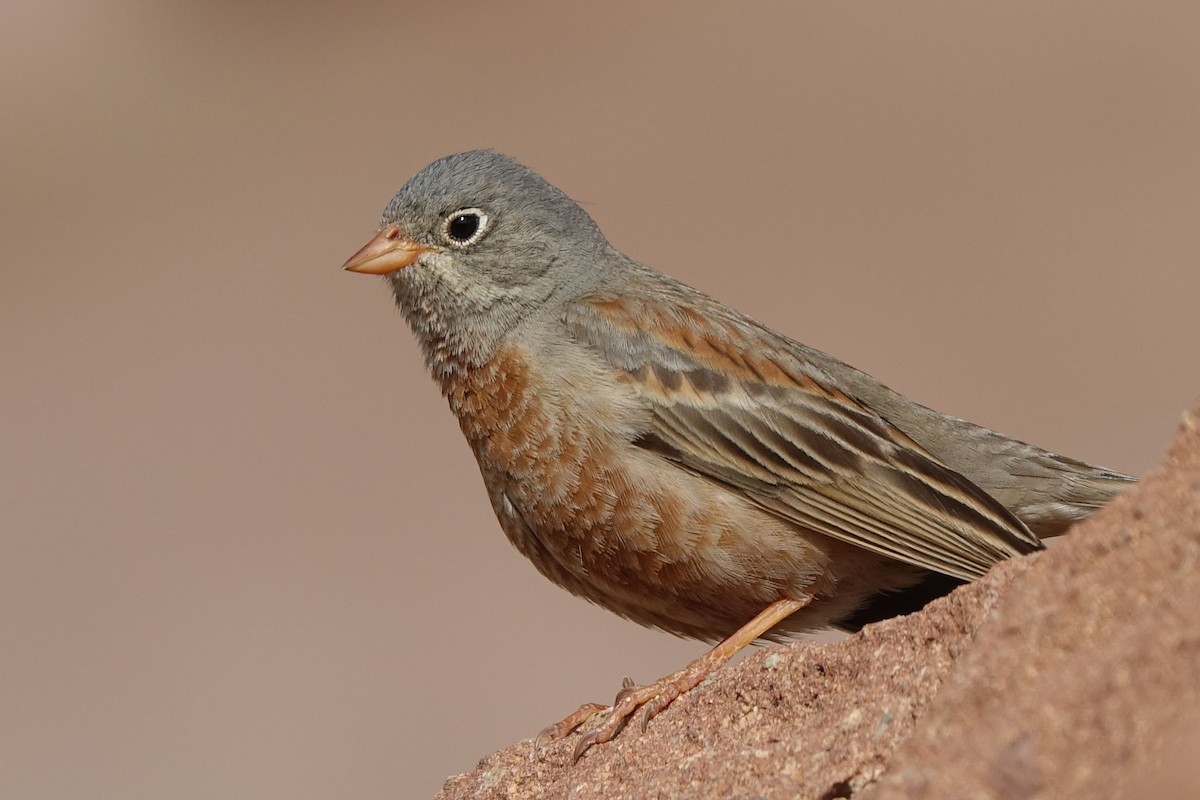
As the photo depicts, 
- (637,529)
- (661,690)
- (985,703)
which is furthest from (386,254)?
(985,703)

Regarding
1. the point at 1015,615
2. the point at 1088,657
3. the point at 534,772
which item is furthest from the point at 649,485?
the point at 1088,657

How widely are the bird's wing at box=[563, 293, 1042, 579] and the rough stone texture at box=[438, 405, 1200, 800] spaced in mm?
1272

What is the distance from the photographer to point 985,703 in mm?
3719

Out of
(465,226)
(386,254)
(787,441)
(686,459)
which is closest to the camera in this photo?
(686,459)

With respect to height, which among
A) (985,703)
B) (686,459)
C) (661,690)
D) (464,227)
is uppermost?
(464,227)

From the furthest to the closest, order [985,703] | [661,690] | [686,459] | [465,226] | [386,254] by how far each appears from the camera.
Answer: [465,226], [386,254], [686,459], [661,690], [985,703]

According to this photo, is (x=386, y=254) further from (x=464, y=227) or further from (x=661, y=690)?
(x=661, y=690)

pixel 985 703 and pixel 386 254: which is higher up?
pixel 386 254

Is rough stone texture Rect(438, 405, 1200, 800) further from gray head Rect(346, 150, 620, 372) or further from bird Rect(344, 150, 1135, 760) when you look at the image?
gray head Rect(346, 150, 620, 372)

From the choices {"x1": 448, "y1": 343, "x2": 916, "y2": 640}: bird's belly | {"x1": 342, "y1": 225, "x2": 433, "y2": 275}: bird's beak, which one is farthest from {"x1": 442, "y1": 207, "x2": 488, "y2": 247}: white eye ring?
{"x1": 448, "y1": 343, "x2": 916, "y2": 640}: bird's belly

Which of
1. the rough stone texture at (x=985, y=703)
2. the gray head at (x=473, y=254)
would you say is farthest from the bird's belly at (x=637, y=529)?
the rough stone texture at (x=985, y=703)

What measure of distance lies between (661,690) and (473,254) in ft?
7.40

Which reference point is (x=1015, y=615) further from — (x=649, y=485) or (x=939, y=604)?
(x=649, y=485)

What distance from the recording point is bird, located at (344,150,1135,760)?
6352mm
